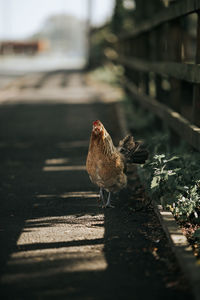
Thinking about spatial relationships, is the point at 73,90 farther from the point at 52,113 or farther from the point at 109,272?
the point at 109,272

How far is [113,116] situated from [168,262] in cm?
773

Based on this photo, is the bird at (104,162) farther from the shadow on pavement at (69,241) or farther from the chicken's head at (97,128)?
the shadow on pavement at (69,241)

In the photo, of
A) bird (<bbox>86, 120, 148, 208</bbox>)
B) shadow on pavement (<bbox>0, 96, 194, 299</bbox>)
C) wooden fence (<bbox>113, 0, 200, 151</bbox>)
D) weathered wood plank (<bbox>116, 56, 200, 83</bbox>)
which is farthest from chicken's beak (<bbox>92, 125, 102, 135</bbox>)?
weathered wood plank (<bbox>116, 56, 200, 83</bbox>)

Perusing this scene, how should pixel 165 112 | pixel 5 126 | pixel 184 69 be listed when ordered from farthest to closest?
1. pixel 5 126
2. pixel 165 112
3. pixel 184 69

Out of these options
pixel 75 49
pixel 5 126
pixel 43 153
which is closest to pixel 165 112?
pixel 43 153

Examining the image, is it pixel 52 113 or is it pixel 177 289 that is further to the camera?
pixel 52 113

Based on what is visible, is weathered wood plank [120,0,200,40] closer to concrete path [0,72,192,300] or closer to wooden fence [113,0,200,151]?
wooden fence [113,0,200,151]

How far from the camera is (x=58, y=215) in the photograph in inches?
180

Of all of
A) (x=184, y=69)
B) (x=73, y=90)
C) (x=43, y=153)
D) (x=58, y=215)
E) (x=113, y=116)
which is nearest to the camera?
(x=58, y=215)

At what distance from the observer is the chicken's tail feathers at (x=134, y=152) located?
5.10 meters

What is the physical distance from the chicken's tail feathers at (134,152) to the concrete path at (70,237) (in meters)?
0.43

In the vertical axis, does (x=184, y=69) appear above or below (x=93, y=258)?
above

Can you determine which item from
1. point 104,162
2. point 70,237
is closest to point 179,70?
point 104,162

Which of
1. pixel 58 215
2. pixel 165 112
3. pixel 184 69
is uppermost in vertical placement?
pixel 184 69
